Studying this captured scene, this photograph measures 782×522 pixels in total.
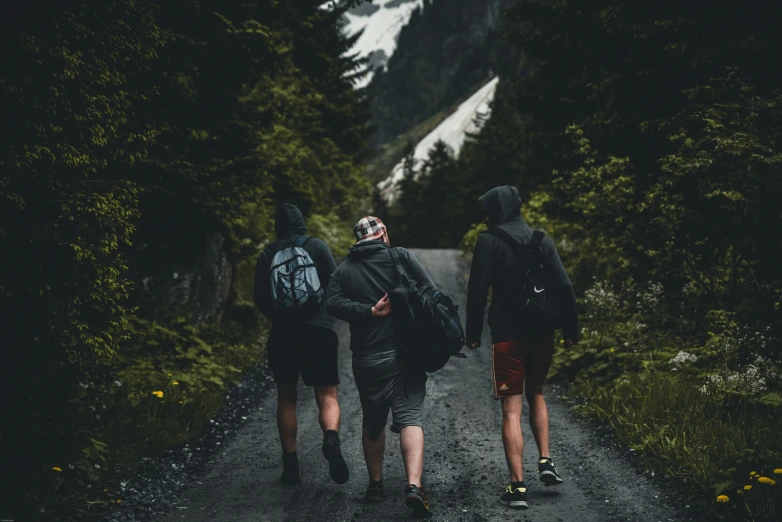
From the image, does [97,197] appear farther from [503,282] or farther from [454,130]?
[454,130]

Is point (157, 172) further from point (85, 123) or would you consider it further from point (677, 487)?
point (677, 487)

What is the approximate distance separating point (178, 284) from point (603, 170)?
6.22 meters

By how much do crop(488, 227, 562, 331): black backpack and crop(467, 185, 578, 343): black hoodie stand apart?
41mm

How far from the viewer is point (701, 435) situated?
5070 mm

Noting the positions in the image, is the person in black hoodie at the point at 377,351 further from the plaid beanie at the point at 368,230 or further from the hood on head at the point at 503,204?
the hood on head at the point at 503,204

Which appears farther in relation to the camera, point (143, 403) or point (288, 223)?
point (143, 403)

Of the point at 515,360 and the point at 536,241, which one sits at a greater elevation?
the point at 536,241

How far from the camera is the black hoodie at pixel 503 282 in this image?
465 centimetres

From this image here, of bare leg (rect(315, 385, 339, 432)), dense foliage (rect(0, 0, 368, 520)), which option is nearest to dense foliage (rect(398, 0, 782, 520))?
bare leg (rect(315, 385, 339, 432))

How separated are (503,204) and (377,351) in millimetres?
1449

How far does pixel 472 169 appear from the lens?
39625 mm

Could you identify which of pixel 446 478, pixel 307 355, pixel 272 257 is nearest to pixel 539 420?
pixel 446 478

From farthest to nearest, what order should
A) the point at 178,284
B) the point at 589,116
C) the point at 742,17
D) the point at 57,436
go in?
1. the point at 589,116
2. the point at 178,284
3. the point at 742,17
4. the point at 57,436

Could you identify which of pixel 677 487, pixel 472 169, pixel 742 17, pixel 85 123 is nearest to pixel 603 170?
pixel 742 17
